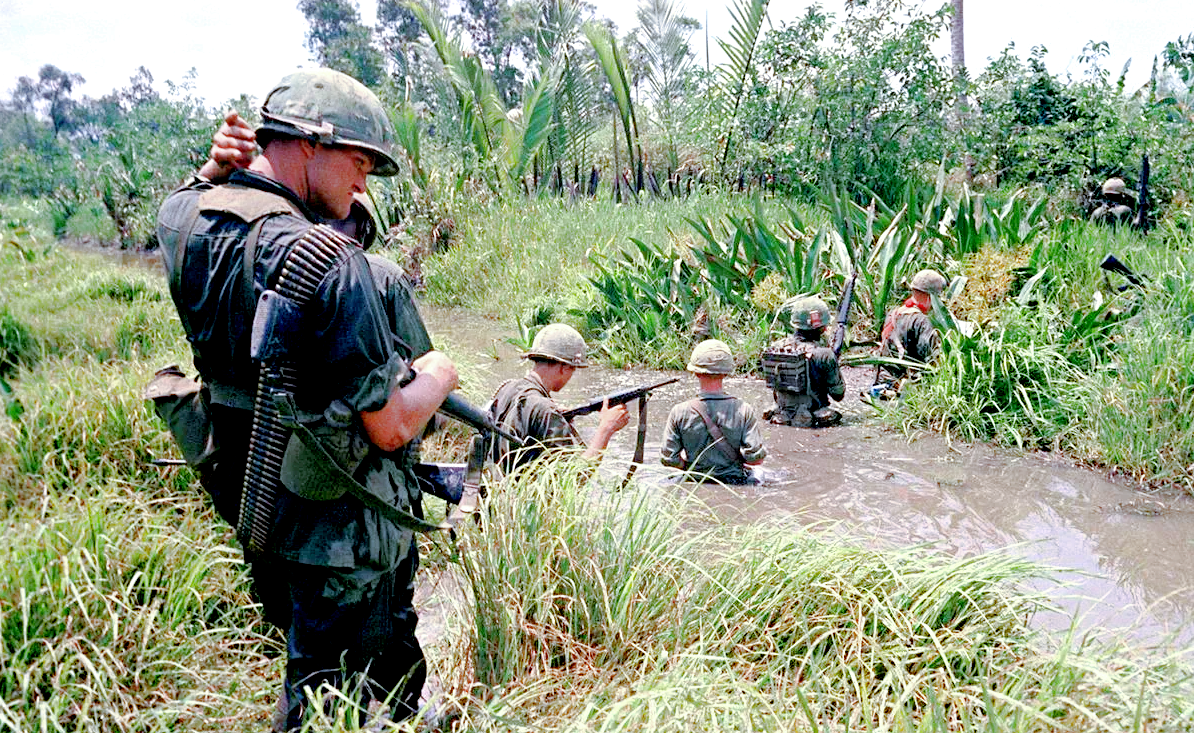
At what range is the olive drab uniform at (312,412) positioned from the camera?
6.39 feet

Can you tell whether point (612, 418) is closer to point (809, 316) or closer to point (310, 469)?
point (310, 469)

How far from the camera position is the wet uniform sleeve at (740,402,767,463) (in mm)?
5273

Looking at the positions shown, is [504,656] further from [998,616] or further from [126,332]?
[126,332]

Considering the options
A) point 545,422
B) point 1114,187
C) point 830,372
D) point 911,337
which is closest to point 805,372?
point 830,372

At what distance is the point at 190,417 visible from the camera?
7.41 feet

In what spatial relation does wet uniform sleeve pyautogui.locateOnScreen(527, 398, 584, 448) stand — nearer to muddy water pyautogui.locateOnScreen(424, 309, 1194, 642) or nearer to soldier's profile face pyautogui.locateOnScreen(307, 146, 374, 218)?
muddy water pyautogui.locateOnScreen(424, 309, 1194, 642)

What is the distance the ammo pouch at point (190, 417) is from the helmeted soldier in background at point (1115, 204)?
11.1 m

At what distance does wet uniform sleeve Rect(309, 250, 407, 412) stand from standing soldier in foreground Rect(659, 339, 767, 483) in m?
3.42

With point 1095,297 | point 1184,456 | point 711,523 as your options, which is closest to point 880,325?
point 1095,297

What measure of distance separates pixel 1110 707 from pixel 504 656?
1661 millimetres

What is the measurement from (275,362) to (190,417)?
0.51 m

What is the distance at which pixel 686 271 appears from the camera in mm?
9867

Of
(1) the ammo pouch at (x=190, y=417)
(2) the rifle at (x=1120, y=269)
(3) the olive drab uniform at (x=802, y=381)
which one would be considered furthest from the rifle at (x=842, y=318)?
(1) the ammo pouch at (x=190, y=417)

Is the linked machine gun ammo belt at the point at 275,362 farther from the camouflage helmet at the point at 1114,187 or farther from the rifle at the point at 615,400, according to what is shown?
the camouflage helmet at the point at 1114,187
